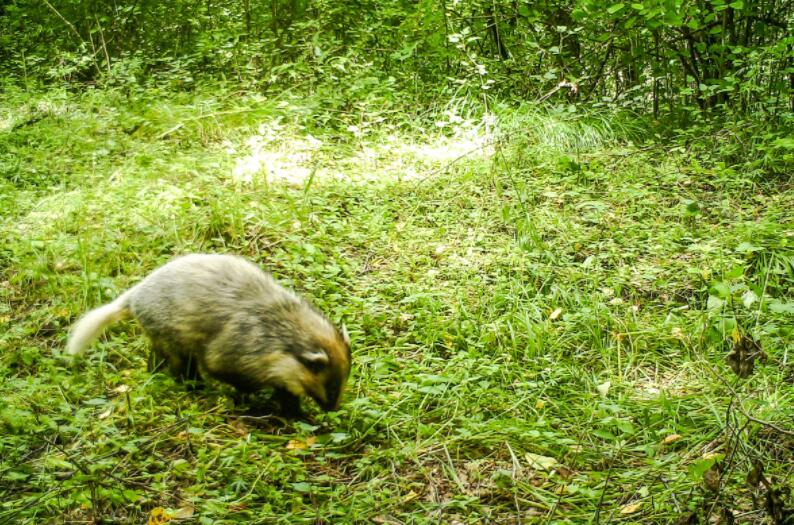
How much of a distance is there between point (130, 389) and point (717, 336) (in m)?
3.59

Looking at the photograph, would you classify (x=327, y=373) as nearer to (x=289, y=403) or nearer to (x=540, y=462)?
(x=289, y=403)

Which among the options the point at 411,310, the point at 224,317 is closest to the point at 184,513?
the point at 224,317

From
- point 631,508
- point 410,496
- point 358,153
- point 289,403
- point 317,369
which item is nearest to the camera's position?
point 631,508

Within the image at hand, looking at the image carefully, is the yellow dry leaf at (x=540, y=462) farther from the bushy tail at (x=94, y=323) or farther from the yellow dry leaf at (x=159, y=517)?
the bushy tail at (x=94, y=323)

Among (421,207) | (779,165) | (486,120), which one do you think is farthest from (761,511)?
(486,120)

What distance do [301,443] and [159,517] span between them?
0.84 meters

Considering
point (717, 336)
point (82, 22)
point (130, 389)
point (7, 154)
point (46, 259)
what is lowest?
point (717, 336)

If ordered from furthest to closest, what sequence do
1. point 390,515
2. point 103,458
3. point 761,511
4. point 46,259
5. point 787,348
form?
point 46,259
point 787,348
point 103,458
point 390,515
point 761,511

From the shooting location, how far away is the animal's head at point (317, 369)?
12.1ft

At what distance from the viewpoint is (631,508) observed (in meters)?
2.87

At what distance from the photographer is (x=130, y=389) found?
387cm

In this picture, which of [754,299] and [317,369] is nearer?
[317,369]

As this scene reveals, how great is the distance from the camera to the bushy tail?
4.02 meters

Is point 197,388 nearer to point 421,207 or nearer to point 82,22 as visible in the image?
point 421,207
